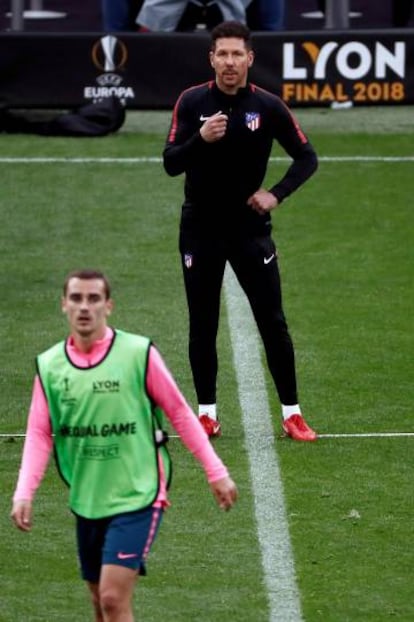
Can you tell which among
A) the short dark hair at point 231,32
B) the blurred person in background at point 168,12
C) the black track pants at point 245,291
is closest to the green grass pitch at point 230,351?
the black track pants at point 245,291

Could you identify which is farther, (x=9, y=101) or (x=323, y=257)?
(x=9, y=101)

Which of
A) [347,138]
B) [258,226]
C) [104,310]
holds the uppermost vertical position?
[104,310]

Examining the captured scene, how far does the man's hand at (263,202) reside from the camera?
9.82 metres

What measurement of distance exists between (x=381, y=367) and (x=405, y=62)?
759 cm

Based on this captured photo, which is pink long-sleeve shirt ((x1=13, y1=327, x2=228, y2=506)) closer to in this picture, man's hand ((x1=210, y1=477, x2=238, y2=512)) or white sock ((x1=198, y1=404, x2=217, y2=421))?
man's hand ((x1=210, y1=477, x2=238, y2=512))

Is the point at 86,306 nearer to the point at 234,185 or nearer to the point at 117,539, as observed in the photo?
the point at 117,539

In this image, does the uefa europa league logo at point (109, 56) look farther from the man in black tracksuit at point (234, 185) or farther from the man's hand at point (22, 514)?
the man's hand at point (22, 514)

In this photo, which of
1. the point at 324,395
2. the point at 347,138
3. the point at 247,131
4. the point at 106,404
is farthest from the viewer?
the point at 347,138

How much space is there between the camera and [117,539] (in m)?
6.68

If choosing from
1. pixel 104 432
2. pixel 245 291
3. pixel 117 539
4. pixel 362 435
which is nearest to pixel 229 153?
pixel 245 291

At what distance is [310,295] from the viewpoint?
45.0 feet

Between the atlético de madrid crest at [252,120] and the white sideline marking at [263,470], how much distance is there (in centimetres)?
174

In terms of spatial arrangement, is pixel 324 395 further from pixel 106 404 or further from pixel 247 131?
pixel 106 404

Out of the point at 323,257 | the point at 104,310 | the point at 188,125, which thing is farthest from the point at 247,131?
the point at 323,257
